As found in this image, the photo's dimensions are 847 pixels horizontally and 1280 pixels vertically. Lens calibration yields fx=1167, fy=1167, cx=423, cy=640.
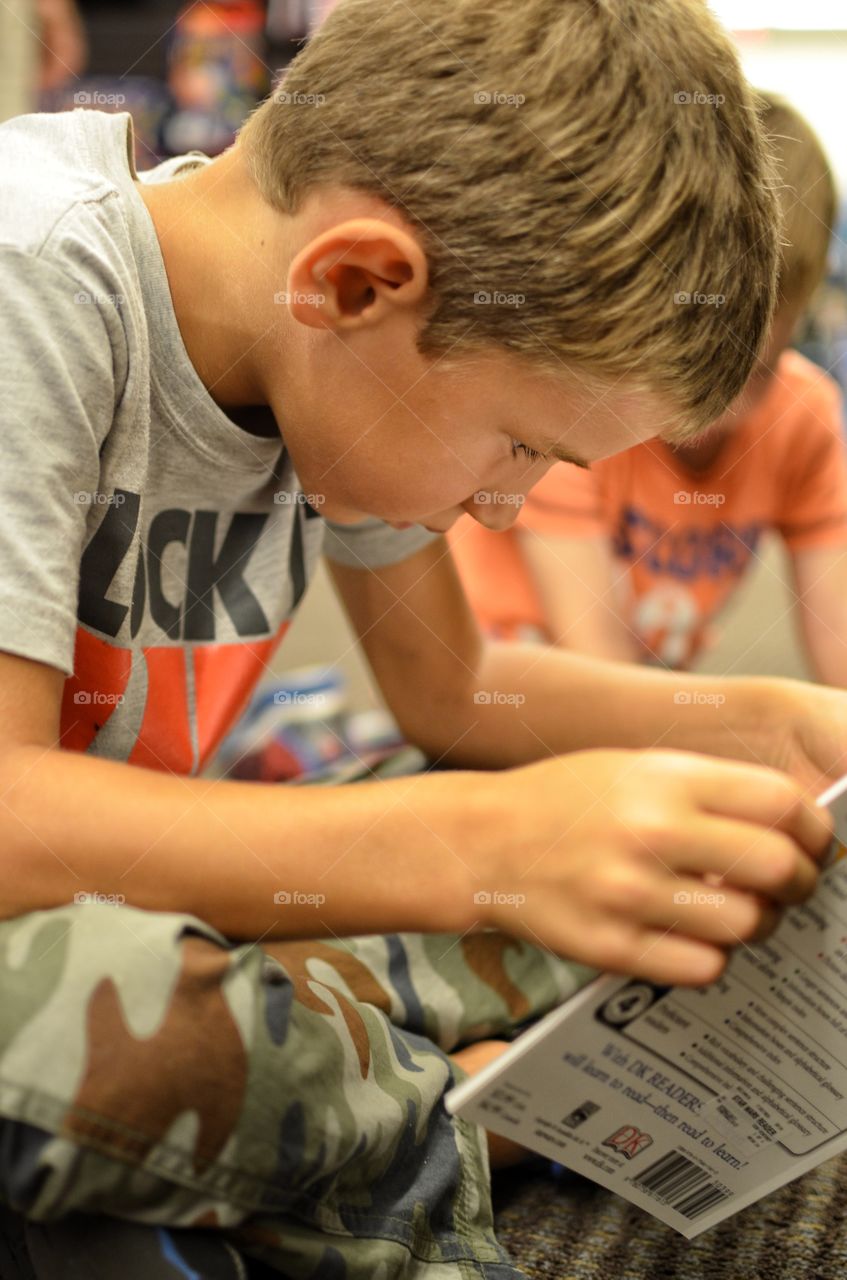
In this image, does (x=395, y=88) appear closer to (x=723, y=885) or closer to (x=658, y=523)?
(x=723, y=885)

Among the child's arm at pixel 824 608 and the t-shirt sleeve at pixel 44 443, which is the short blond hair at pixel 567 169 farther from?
the child's arm at pixel 824 608

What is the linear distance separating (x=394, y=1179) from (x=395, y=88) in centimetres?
52

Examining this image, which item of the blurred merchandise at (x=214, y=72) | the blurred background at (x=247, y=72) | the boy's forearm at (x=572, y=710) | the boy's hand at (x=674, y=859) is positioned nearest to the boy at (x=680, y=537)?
the boy's forearm at (x=572, y=710)

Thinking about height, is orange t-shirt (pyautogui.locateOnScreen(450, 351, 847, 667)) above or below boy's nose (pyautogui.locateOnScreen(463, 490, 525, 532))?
below

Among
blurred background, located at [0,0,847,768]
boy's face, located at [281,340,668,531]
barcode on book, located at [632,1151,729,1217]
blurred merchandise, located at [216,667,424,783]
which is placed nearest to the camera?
barcode on book, located at [632,1151,729,1217]

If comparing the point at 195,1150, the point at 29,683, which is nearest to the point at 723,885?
the point at 195,1150

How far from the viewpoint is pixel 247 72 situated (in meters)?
2.49

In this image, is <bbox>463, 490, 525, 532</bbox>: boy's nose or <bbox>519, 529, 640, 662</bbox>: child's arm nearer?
<bbox>463, 490, 525, 532</bbox>: boy's nose

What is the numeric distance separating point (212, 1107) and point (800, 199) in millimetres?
1078

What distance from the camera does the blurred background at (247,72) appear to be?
7.52ft

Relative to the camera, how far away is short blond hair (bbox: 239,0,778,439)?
0.57m

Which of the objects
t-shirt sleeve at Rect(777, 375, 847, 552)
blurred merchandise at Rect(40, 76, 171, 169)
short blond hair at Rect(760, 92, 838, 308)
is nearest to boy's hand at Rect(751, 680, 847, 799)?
short blond hair at Rect(760, 92, 838, 308)

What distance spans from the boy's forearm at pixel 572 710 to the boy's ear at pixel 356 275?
1.18 ft

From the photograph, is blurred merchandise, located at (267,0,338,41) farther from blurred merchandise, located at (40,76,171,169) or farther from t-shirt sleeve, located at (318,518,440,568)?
t-shirt sleeve, located at (318,518,440,568)
